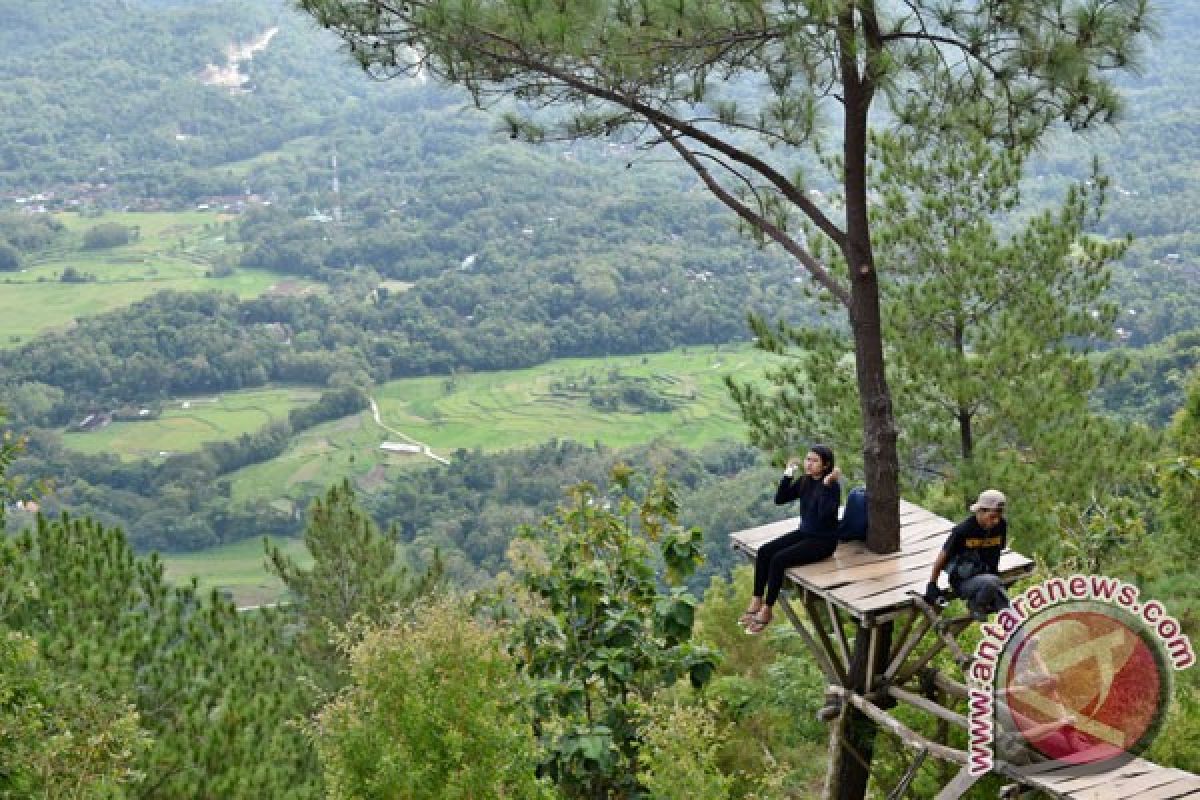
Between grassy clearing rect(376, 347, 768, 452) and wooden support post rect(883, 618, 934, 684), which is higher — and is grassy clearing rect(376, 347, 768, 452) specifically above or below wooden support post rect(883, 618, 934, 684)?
below

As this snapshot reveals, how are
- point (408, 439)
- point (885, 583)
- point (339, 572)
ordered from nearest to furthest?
1. point (885, 583)
2. point (339, 572)
3. point (408, 439)

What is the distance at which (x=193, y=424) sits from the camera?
5559cm

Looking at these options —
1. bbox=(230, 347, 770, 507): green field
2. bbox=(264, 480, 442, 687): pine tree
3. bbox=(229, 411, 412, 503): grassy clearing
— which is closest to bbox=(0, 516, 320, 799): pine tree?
bbox=(264, 480, 442, 687): pine tree

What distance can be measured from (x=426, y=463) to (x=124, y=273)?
35061 mm

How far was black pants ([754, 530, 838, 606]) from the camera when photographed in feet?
15.3

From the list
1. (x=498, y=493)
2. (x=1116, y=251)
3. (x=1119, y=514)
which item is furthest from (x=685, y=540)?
(x=498, y=493)

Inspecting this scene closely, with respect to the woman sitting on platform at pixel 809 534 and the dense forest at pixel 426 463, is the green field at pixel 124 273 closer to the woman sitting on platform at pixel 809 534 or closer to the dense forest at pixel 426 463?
the dense forest at pixel 426 463

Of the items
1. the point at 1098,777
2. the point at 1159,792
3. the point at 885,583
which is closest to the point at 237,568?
the point at 885,583

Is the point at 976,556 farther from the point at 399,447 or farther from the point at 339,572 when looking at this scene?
the point at 399,447

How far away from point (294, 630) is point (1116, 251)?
9.17 meters

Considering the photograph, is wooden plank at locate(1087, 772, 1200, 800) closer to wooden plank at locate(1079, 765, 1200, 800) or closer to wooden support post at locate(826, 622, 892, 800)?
wooden plank at locate(1079, 765, 1200, 800)

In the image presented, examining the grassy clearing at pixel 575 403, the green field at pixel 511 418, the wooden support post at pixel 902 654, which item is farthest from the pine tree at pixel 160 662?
the grassy clearing at pixel 575 403

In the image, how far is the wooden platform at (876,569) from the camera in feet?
14.1

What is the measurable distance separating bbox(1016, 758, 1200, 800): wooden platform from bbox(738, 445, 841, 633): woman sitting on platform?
1261 millimetres
